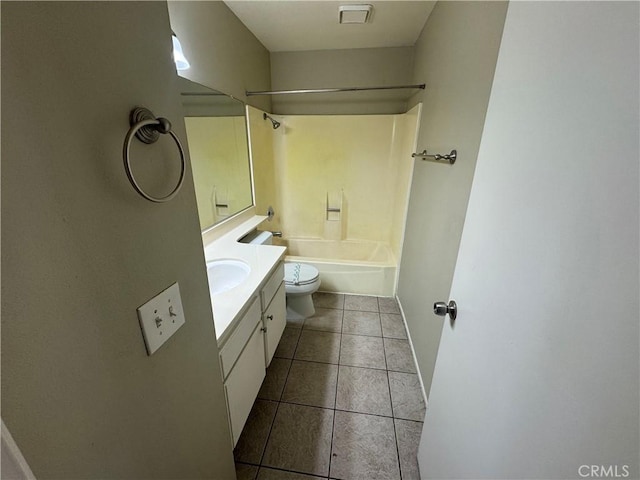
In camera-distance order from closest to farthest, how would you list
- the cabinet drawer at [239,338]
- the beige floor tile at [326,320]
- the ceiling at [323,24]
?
1. the cabinet drawer at [239,338]
2. the ceiling at [323,24]
3. the beige floor tile at [326,320]

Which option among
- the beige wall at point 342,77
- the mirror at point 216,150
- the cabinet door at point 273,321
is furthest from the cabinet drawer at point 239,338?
the beige wall at point 342,77

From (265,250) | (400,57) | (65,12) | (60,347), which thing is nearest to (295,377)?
(265,250)

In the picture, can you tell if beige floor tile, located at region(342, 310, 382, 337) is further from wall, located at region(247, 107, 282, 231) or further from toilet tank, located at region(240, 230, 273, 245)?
wall, located at region(247, 107, 282, 231)

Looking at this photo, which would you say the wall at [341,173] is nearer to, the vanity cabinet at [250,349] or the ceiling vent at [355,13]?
the ceiling vent at [355,13]

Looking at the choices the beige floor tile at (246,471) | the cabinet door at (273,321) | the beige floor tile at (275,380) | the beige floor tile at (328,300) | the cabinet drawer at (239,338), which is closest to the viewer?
the cabinet drawer at (239,338)

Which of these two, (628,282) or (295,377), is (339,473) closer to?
(295,377)

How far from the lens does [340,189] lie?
3111mm

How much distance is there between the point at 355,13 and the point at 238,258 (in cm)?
200

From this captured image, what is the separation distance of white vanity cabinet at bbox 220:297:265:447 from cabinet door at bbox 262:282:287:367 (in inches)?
2.8

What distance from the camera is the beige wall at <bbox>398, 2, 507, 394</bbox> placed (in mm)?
1096

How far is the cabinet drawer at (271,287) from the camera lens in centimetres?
139

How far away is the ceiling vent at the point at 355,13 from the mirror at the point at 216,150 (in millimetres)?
1033

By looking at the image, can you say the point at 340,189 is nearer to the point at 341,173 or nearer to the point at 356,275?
the point at 341,173

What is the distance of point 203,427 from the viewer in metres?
0.81
